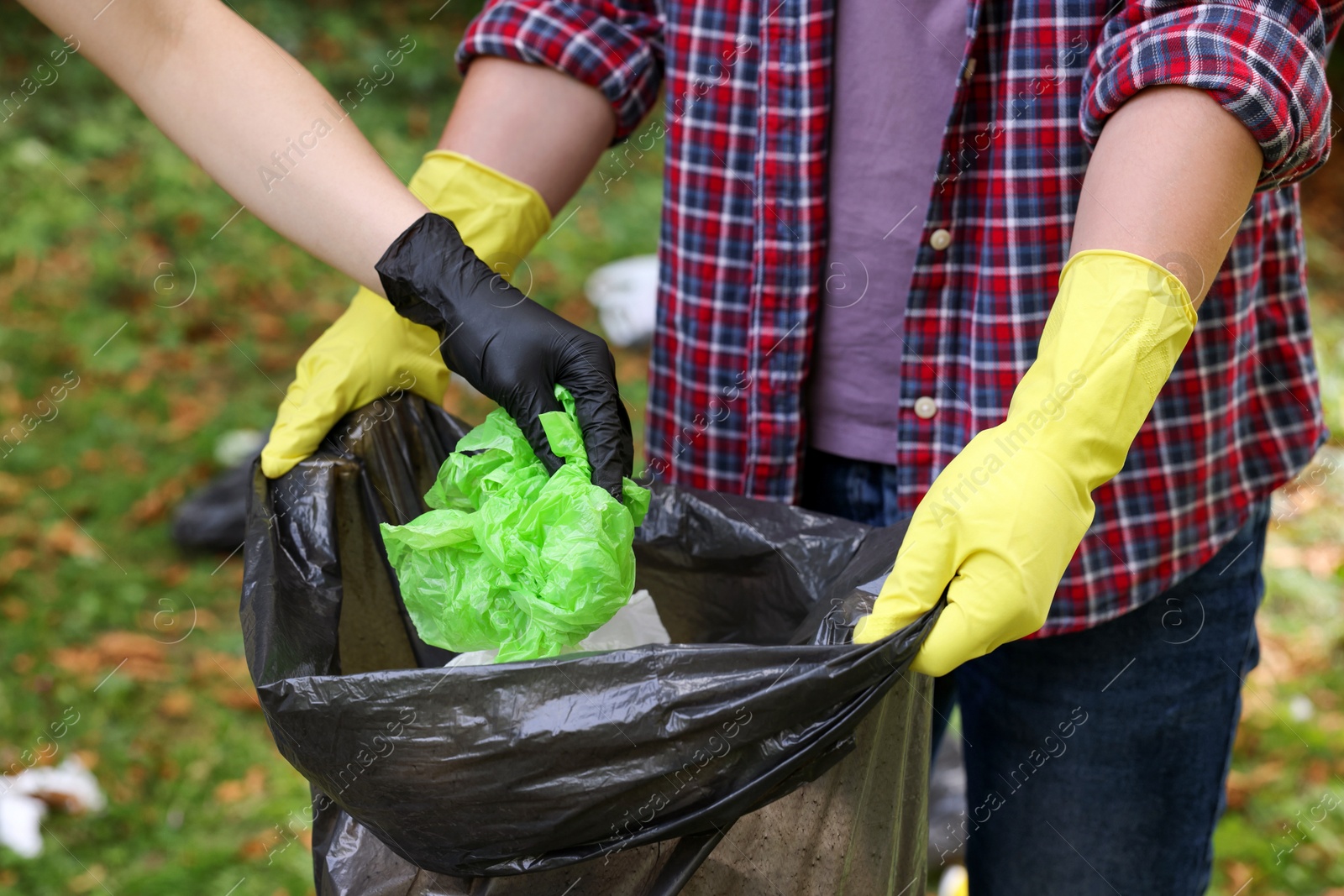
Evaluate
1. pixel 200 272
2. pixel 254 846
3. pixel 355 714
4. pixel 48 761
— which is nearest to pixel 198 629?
pixel 48 761

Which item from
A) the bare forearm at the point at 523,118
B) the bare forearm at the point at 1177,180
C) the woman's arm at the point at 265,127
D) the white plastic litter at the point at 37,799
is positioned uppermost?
the woman's arm at the point at 265,127

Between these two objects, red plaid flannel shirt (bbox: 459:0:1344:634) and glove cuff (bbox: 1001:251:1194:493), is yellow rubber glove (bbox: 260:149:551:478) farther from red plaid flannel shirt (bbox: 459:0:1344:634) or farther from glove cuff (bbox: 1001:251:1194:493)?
glove cuff (bbox: 1001:251:1194:493)

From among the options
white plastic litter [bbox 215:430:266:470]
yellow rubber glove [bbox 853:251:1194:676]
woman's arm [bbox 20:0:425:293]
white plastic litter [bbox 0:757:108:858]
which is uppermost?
woman's arm [bbox 20:0:425:293]

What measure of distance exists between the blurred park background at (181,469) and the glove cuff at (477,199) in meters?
1.56

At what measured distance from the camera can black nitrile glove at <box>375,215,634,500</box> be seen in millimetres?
1168

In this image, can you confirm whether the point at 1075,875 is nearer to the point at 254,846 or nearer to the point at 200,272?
the point at 254,846

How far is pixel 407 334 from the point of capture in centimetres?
140

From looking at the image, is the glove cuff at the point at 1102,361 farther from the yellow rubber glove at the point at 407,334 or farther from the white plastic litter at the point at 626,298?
the white plastic litter at the point at 626,298

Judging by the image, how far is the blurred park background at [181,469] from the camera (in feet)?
8.16

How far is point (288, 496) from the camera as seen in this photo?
1258 mm

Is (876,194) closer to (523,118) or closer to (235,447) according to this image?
(523,118)

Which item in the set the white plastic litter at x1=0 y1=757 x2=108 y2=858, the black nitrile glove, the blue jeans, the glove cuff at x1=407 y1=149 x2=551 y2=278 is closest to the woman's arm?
the black nitrile glove

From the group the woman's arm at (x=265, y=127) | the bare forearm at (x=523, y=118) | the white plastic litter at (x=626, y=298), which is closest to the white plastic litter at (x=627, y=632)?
the woman's arm at (x=265, y=127)

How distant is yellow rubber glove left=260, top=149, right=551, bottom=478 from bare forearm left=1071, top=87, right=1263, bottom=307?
75 cm
